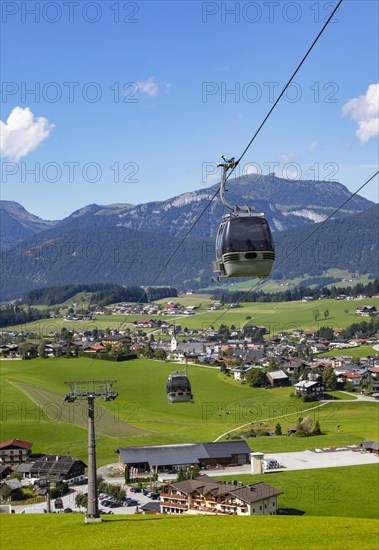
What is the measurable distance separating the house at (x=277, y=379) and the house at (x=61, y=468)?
164 feet

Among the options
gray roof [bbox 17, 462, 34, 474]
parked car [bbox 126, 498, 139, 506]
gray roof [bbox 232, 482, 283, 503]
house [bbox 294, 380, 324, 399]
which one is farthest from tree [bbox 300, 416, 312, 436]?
gray roof [bbox 232, 482, 283, 503]

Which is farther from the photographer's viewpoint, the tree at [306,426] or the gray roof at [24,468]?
the tree at [306,426]

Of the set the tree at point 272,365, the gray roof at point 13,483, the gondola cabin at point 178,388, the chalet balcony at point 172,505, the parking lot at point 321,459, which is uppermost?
the gondola cabin at point 178,388

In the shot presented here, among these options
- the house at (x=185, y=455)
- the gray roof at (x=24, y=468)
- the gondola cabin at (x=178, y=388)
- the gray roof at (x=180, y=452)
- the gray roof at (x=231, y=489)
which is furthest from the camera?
the gray roof at (x=180, y=452)

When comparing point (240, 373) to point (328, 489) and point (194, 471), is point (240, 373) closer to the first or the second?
point (194, 471)

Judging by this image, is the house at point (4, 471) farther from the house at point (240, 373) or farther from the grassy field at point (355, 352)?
the grassy field at point (355, 352)

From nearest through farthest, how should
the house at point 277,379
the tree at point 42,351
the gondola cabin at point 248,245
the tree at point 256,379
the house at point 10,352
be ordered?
1. the gondola cabin at point 248,245
2. the tree at point 256,379
3. the house at point 277,379
4. the tree at point 42,351
5. the house at point 10,352

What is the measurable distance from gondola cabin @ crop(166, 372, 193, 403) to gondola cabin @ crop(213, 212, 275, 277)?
18.2 m

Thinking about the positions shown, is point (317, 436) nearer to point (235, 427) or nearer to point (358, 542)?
point (235, 427)

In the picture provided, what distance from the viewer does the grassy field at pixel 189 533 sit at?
80.9 ft

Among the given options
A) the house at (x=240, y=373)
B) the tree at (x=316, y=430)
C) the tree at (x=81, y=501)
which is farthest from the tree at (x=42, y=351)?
the tree at (x=81, y=501)

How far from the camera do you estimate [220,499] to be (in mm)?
46500

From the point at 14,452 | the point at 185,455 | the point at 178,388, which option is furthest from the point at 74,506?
the point at 178,388

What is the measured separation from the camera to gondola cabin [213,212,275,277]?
536 inches
